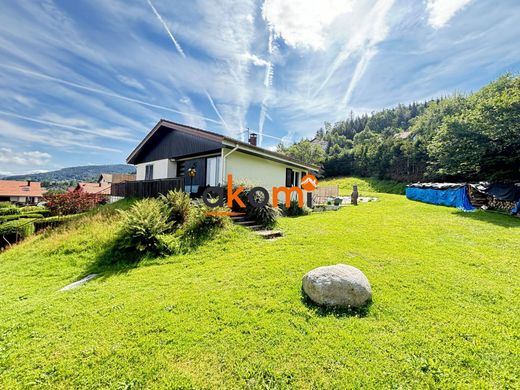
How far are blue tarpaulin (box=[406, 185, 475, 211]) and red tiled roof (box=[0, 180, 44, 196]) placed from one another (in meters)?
59.0

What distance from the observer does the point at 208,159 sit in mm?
11812

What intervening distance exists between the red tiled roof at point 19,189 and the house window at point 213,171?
156 feet

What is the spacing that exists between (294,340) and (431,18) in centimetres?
1155

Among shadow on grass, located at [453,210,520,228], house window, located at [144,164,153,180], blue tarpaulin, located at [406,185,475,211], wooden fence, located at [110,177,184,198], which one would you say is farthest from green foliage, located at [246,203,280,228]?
blue tarpaulin, located at [406,185,475,211]

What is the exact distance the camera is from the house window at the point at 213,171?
11.1m

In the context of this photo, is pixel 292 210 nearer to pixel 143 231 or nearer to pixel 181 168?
pixel 181 168

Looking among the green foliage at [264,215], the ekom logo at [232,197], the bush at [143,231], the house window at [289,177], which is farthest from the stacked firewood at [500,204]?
the bush at [143,231]

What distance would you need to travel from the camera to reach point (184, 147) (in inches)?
495

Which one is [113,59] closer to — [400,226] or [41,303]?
[41,303]

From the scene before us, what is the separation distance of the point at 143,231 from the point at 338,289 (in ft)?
18.8

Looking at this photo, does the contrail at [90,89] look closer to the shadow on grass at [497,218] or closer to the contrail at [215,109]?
the contrail at [215,109]

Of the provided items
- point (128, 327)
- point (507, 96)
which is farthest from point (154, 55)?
point (507, 96)

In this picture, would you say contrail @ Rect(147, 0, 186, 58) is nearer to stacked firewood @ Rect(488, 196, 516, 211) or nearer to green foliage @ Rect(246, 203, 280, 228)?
green foliage @ Rect(246, 203, 280, 228)

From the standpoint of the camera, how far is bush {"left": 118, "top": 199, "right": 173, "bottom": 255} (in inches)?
257
